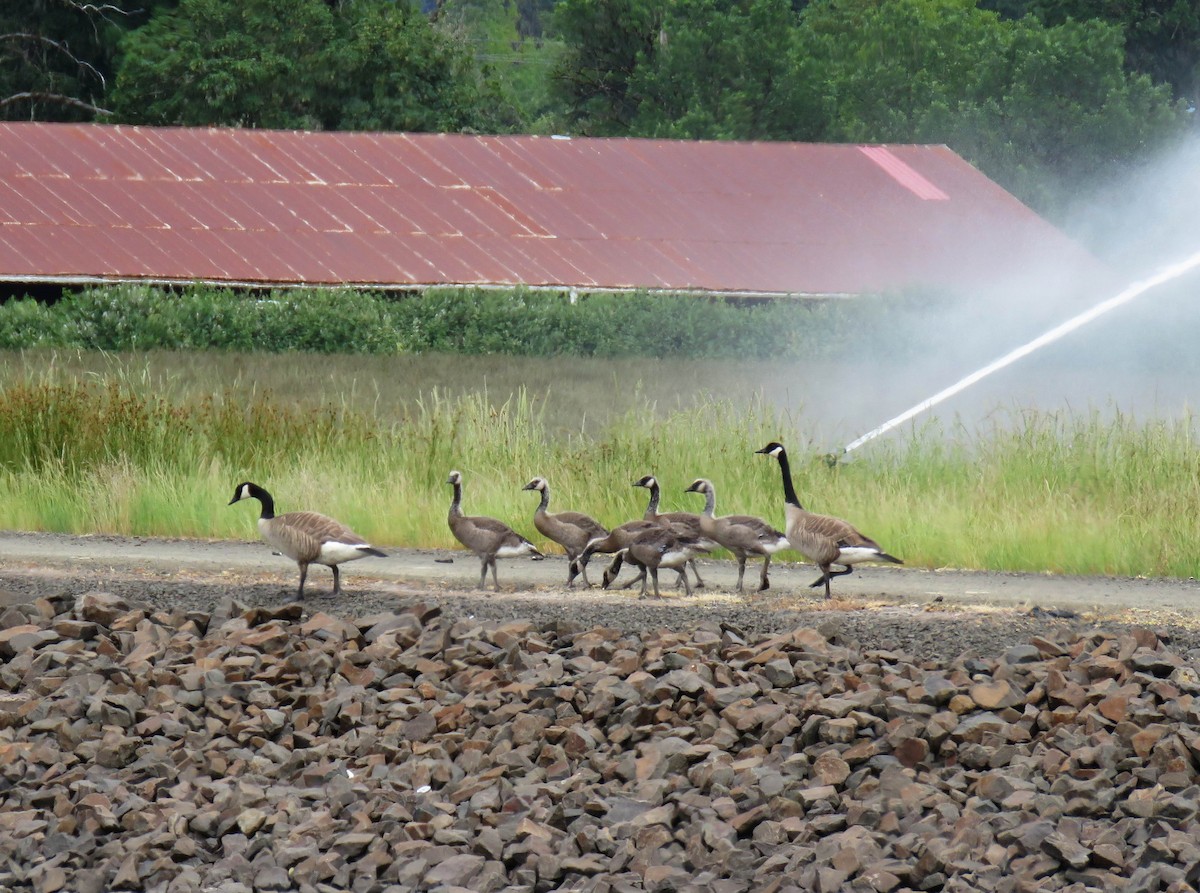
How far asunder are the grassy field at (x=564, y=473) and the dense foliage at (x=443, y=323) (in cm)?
789

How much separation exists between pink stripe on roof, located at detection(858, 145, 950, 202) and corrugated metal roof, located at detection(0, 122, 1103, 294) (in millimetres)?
71

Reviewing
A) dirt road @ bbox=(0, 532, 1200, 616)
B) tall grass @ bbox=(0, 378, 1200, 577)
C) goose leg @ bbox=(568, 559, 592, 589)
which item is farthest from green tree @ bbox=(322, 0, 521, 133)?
goose leg @ bbox=(568, 559, 592, 589)

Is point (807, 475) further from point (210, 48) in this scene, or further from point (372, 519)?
point (210, 48)

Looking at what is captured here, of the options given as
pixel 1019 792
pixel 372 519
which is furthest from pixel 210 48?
pixel 1019 792

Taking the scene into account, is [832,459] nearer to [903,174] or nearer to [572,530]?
[572,530]

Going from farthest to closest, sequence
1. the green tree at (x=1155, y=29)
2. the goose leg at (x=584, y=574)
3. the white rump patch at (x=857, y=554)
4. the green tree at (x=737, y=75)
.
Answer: the green tree at (x=1155, y=29), the green tree at (x=737, y=75), the goose leg at (x=584, y=574), the white rump patch at (x=857, y=554)

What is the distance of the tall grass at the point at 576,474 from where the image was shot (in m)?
14.0

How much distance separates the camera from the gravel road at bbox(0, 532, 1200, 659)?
1003 cm

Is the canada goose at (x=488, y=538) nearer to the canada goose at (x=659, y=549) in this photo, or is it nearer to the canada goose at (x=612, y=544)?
the canada goose at (x=612, y=544)

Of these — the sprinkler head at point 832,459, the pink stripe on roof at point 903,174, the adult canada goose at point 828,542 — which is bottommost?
the adult canada goose at point 828,542

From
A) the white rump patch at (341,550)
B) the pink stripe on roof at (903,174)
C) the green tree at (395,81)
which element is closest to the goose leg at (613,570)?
the white rump patch at (341,550)

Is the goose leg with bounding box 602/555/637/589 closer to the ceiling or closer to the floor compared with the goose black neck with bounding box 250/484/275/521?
closer to the floor

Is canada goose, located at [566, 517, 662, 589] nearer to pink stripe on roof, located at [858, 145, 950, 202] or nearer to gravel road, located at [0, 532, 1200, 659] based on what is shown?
gravel road, located at [0, 532, 1200, 659]

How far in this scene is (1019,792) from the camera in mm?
7195
